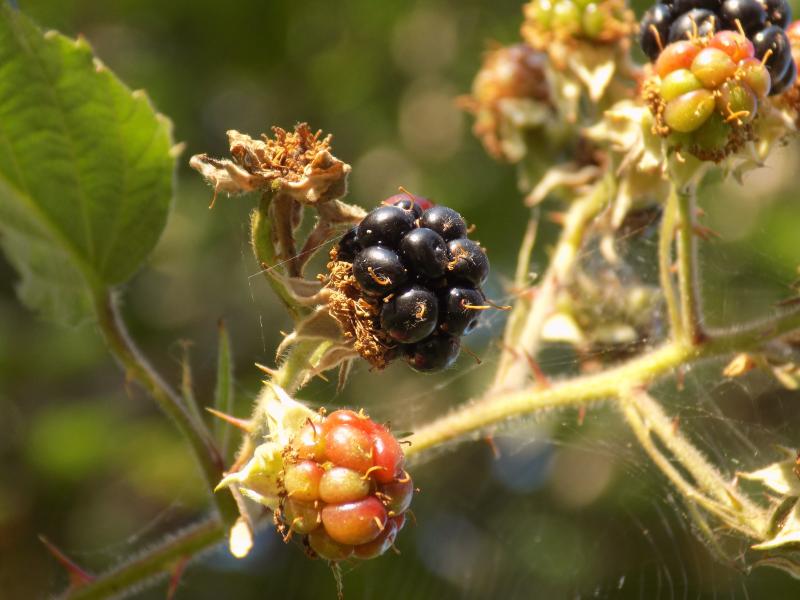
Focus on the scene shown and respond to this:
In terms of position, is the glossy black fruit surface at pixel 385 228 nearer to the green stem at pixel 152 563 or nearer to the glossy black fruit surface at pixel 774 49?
the green stem at pixel 152 563

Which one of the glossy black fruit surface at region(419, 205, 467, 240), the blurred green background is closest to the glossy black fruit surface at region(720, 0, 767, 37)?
the glossy black fruit surface at region(419, 205, 467, 240)

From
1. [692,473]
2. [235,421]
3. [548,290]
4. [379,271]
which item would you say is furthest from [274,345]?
[379,271]

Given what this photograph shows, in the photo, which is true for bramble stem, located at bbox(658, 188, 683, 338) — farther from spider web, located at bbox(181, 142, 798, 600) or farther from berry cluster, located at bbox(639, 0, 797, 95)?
spider web, located at bbox(181, 142, 798, 600)

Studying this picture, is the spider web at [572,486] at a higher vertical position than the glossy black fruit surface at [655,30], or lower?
lower

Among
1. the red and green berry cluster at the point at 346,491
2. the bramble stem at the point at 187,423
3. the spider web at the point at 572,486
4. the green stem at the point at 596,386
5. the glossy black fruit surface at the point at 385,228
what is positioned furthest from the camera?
the spider web at the point at 572,486

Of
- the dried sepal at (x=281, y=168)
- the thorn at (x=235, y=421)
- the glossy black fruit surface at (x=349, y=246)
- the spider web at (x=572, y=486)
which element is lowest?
the spider web at (x=572, y=486)

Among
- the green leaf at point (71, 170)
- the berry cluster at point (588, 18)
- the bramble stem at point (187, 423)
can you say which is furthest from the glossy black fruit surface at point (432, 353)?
the berry cluster at point (588, 18)

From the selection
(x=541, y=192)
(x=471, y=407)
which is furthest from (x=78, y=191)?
(x=541, y=192)

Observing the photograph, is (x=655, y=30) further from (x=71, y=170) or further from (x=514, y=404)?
(x=71, y=170)
